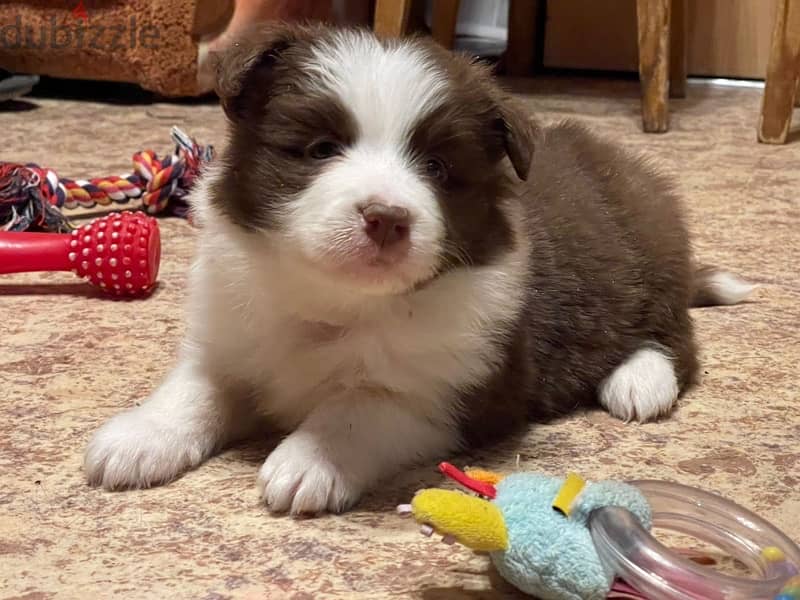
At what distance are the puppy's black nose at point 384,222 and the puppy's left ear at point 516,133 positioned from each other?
14.6 inches

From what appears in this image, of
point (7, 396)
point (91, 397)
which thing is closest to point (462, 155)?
point (91, 397)

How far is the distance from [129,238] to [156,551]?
1394mm

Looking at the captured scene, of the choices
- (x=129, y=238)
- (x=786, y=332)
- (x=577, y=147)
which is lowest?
(x=786, y=332)

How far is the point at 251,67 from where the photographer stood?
2.02 meters

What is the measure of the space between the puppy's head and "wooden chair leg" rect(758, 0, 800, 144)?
3.42 m

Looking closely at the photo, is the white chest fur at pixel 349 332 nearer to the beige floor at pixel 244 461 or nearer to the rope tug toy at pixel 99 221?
the beige floor at pixel 244 461

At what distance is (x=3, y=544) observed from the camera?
171 cm

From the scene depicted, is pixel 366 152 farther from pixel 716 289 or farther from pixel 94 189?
pixel 94 189

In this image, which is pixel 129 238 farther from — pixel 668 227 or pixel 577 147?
pixel 668 227

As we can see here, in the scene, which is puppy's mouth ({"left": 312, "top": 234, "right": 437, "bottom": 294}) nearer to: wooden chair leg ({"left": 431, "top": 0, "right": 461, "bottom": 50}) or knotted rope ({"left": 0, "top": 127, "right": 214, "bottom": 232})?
knotted rope ({"left": 0, "top": 127, "right": 214, "bottom": 232})

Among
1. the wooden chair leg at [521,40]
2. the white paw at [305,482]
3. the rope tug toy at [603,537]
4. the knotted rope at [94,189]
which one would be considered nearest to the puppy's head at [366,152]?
the white paw at [305,482]

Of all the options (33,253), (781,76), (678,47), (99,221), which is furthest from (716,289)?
(678,47)

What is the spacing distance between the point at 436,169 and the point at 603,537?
0.78m

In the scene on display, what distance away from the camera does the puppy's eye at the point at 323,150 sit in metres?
1.93
